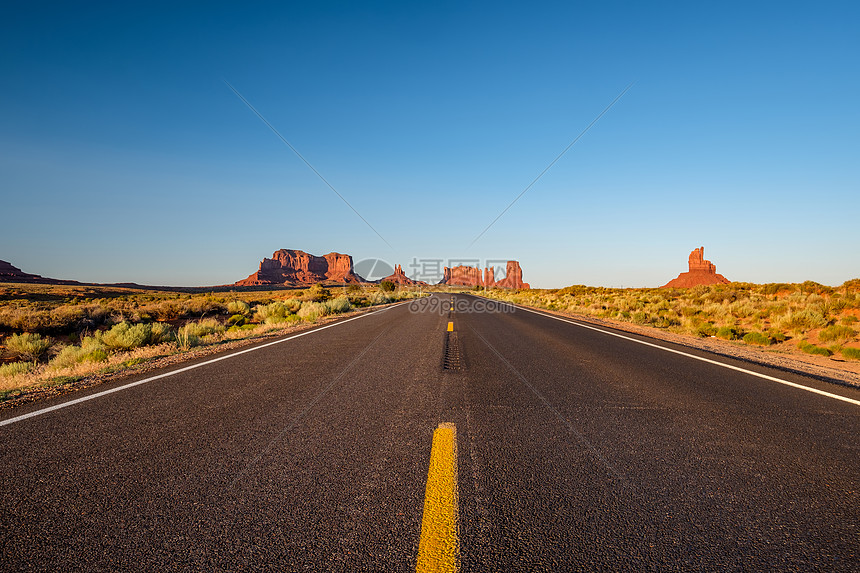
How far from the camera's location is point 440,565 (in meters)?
1.79

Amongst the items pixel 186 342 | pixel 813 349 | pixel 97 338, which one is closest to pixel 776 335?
pixel 813 349

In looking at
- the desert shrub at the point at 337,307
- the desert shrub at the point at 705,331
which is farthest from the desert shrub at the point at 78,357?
the desert shrub at the point at 705,331

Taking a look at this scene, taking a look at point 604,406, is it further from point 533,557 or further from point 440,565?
point 440,565

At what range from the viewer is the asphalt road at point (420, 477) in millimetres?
1921

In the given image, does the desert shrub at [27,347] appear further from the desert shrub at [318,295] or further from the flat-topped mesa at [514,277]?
the flat-topped mesa at [514,277]

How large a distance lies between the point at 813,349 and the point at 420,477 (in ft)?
42.2

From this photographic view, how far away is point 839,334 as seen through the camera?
1088 centimetres

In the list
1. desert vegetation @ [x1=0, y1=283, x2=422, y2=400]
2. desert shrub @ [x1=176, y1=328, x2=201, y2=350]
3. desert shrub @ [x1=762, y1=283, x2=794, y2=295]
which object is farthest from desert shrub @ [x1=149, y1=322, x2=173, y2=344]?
desert shrub @ [x1=762, y1=283, x2=794, y2=295]

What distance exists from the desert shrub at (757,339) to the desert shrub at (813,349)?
31.7 inches

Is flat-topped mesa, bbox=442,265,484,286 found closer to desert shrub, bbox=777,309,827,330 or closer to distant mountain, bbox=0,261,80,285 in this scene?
distant mountain, bbox=0,261,80,285

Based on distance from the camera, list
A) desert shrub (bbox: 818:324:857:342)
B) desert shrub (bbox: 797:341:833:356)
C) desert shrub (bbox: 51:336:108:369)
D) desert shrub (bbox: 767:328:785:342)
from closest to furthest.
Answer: desert shrub (bbox: 51:336:108:369) < desert shrub (bbox: 797:341:833:356) < desert shrub (bbox: 818:324:857:342) < desert shrub (bbox: 767:328:785:342)

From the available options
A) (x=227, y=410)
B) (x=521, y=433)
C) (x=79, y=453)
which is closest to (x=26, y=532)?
(x=79, y=453)

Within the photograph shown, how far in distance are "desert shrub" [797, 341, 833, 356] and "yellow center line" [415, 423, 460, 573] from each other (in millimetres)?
12102

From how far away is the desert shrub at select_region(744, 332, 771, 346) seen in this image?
38.9ft
